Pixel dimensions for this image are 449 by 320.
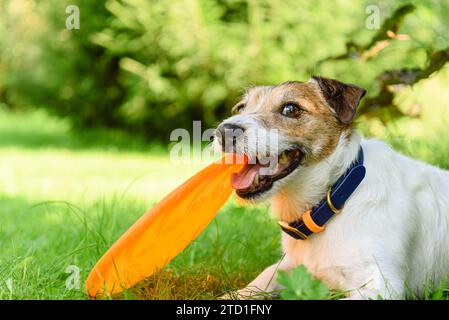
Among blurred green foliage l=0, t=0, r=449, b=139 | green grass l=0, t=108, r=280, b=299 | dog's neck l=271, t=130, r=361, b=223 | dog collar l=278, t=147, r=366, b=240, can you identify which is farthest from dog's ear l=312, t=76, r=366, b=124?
blurred green foliage l=0, t=0, r=449, b=139

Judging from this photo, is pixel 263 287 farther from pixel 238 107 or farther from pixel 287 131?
pixel 238 107

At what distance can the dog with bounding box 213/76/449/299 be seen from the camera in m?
3.44

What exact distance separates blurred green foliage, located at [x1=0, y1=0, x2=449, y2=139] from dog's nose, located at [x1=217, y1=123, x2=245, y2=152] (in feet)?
13.5

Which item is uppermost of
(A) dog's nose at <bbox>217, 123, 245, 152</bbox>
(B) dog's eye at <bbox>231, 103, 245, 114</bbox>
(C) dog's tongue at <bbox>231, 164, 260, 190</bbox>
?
(B) dog's eye at <bbox>231, 103, 245, 114</bbox>

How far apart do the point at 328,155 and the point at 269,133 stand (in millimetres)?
363

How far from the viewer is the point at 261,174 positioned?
3.64 m

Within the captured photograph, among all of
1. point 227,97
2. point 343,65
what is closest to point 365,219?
point 343,65

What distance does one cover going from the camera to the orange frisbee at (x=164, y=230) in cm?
371

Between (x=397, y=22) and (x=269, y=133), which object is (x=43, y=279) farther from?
(x=397, y=22)

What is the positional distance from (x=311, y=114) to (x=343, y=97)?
0.66 ft

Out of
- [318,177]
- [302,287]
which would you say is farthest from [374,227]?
[302,287]

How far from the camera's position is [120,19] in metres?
10.6

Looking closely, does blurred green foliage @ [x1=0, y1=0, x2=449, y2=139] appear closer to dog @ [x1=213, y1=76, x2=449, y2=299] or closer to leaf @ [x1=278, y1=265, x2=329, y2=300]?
dog @ [x1=213, y1=76, x2=449, y2=299]
